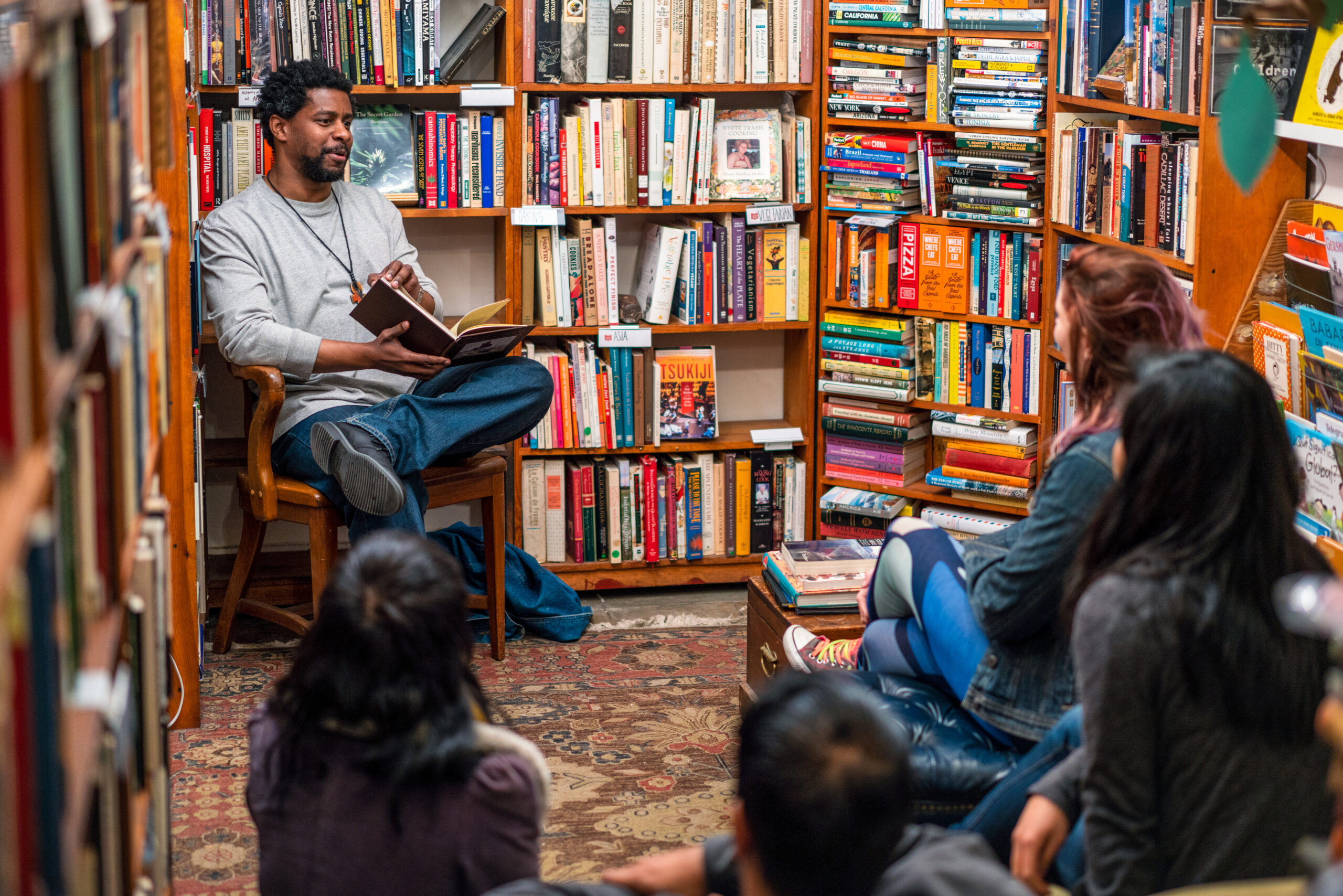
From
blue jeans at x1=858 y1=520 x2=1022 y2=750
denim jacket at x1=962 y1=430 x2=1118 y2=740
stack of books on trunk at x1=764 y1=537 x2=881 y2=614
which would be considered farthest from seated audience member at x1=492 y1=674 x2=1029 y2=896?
stack of books on trunk at x1=764 y1=537 x2=881 y2=614

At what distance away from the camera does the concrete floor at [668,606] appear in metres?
3.72

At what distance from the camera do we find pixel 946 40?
3.61m

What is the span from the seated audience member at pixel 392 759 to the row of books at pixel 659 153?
2.36 metres

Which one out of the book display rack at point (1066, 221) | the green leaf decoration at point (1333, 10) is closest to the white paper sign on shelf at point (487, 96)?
the book display rack at point (1066, 221)

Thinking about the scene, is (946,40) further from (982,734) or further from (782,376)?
(982,734)

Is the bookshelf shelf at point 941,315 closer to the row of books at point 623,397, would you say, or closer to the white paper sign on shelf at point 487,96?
the row of books at point 623,397

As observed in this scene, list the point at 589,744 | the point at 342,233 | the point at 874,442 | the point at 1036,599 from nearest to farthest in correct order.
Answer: the point at 1036,599 < the point at 589,744 < the point at 342,233 < the point at 874,442

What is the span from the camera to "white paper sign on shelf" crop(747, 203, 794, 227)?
376 cm

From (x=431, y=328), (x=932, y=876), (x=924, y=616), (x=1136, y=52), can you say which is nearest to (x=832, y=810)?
(x=932, y=876)

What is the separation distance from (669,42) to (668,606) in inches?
58.8

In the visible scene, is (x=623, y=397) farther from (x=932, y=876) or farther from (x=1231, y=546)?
(x=932, y=876)

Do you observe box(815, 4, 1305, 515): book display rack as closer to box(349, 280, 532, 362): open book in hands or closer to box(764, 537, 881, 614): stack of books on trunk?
box(764, 537, 881, 614): stack of books on trunk

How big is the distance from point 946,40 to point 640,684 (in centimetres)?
179

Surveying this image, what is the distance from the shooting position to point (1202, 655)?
142cm
